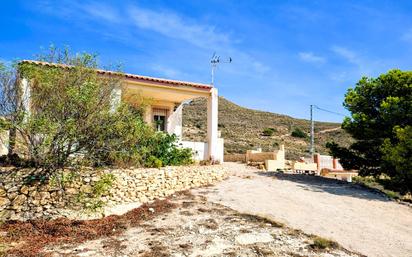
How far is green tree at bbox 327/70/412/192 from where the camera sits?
54.4 feet

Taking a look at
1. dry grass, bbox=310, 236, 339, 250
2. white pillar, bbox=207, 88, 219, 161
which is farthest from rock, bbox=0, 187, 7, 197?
white pillar, bbox=207, 88, 219, 161

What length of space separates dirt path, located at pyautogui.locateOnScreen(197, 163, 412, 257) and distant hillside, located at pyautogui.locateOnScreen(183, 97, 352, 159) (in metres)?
19.6

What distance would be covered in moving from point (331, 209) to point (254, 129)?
4128 centimetres

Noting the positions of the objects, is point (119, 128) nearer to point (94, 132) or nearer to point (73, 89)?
point (94, 132)

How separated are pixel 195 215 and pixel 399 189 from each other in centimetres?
1040

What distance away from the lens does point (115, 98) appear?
41.2 ft

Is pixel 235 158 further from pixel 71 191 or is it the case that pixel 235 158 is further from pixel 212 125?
pixel 71 191

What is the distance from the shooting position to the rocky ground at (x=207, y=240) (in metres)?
8.91

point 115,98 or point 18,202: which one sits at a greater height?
point 115,98

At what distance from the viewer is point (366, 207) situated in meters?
13.7

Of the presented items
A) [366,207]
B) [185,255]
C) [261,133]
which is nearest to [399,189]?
[366,207]

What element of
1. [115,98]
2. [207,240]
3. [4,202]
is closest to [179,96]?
[115,98]

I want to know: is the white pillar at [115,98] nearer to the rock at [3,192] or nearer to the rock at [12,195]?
the rock at [12,195]

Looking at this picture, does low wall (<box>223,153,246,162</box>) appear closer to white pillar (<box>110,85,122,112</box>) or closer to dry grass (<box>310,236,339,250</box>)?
white pillar (<box>110,85,122,112</box>)
